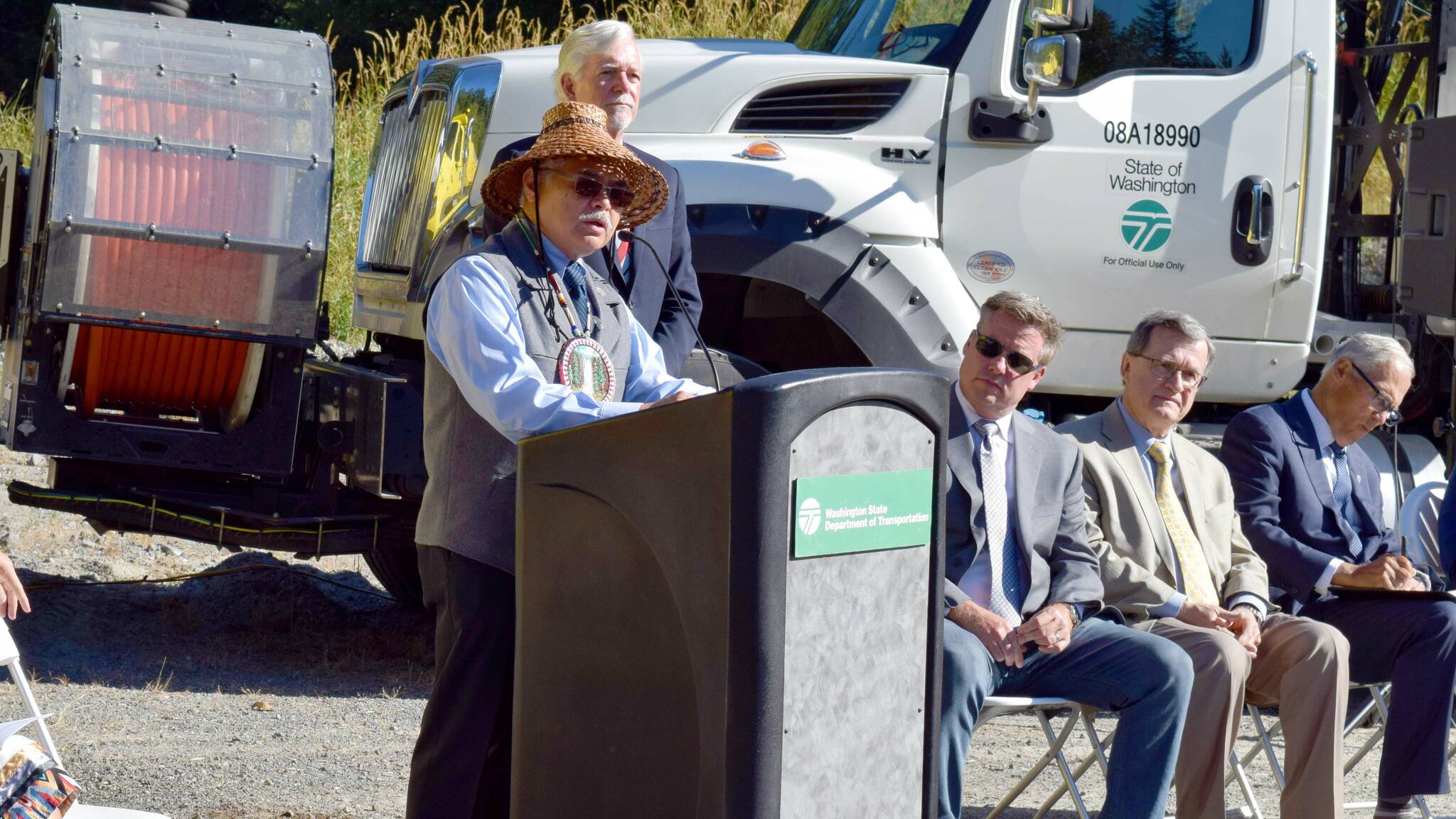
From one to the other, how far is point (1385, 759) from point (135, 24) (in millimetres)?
4464

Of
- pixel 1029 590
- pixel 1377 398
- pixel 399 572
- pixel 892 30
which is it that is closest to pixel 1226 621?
pixel 1029 590

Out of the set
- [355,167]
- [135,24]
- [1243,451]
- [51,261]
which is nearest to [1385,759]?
[1243,451]

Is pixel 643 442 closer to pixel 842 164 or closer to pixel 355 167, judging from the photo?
pixel 842 164

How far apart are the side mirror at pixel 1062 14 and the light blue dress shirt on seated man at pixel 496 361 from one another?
2.67m

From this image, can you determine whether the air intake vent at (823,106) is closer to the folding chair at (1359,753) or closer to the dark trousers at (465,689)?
the folding chair at (1359,753)

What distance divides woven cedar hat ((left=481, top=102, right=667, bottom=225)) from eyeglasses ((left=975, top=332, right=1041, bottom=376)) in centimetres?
100

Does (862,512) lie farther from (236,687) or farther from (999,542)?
(236,687)

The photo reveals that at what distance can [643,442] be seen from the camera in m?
2.63

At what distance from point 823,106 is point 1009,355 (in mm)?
1782

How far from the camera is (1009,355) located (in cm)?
409

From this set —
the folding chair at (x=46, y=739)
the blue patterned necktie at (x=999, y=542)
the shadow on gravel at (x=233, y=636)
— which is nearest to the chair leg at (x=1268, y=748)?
the blue patterned necktie at (x=999, y=542)

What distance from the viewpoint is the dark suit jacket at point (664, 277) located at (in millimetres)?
4152

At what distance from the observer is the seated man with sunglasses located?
12.4ft

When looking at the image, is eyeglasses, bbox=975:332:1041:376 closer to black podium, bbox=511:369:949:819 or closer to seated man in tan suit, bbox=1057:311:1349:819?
seated man in tan suit, bbox=1057:311:1349:819
